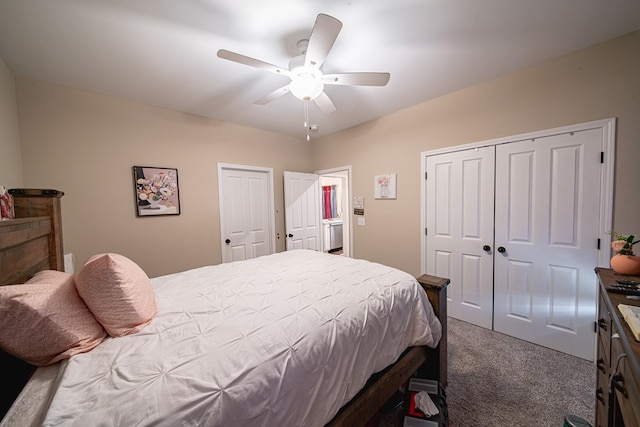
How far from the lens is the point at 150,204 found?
2604 mm

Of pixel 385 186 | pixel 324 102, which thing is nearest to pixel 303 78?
pixel 324 102

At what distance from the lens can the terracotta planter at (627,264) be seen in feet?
3.92

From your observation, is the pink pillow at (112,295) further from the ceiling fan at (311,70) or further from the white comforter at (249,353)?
the ceiling fan at (311,70)

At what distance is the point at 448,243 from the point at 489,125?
1317mm

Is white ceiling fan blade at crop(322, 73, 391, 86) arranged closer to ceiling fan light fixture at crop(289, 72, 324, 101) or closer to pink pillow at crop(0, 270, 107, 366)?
ceiling fan light fixture at crop(289, 72, 324, 101)

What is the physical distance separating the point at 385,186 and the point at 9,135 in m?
3.63

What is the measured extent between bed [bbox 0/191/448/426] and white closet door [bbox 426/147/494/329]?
1143 millimetres

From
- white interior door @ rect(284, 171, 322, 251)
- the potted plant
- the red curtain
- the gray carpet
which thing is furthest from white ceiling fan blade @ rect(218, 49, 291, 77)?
the red curtain

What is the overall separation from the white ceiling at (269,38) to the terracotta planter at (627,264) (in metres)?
1.52

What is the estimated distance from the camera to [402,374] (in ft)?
4.44

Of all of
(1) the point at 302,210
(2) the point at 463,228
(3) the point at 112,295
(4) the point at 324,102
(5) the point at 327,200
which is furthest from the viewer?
(5) the point at 327,200

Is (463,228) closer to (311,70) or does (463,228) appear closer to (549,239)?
(549,239)

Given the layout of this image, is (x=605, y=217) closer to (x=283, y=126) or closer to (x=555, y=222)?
(x=555, y=222)

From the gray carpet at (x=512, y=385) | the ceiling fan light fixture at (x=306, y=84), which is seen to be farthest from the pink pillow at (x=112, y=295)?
the gray carpet at (x=512, y=385)
